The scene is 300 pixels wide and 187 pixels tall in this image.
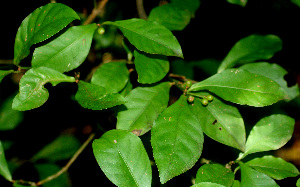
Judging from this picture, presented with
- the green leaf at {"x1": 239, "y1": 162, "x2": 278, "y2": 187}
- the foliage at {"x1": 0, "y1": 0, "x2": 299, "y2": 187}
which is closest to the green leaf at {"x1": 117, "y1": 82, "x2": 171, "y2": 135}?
the foliage at {"x1": 0, "y1": 0, "x2": 299, "y2": 187}

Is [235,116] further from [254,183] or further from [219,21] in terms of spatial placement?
[219,21]

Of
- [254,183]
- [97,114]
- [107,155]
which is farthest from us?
[97,114]

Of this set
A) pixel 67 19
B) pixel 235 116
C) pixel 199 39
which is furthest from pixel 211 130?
pixel 199 39

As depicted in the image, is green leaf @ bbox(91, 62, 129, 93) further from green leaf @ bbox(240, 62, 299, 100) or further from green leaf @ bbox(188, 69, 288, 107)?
green leaf @ bbox(240, 62, 299, 100)

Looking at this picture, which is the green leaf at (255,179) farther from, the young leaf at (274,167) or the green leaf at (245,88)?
the green leaf at (245,88)

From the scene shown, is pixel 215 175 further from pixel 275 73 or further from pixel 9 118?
pixel 9 118

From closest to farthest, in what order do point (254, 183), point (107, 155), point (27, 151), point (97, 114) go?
point (107, 155) → point (254, 183) → point (97, 114) → point (27, 151)
